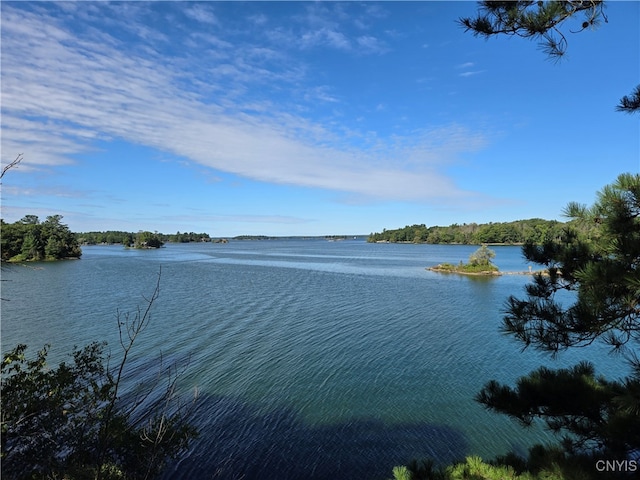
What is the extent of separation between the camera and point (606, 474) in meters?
4.10

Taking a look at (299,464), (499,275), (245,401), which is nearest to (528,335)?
(299,464)

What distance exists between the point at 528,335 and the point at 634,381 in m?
1.15

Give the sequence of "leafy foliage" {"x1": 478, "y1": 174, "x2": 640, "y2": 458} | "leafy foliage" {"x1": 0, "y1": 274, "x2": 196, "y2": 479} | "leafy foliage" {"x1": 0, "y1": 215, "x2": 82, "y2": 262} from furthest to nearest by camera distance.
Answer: "leafy foliage" {"x1": 0, "y1": 215, "x2": 82, "y2": 262} < "leafy foliage" {"x1": 0, "y1": 274, "x2": 196, "y2": 479} < "leafy foliage" {"x1": 478, "y1": 174, "x2": 640, "y2": 458}

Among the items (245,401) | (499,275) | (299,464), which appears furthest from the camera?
(499,275)

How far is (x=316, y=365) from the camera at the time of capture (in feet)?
53.3

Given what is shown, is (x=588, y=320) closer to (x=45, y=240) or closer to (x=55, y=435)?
(x=55, y=435)

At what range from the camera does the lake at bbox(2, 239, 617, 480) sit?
10.1m

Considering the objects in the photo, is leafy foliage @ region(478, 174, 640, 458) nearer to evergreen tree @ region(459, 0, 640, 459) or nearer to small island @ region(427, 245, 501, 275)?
evergreen tree @ region(459, 0, 640, 459)

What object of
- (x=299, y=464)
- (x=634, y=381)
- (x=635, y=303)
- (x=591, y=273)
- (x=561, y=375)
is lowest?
(x=299, y=464)

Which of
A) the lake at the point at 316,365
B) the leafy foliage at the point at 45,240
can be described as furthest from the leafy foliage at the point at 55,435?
the leafy foliage at the point at 45,240

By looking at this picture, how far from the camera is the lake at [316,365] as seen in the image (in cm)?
1011

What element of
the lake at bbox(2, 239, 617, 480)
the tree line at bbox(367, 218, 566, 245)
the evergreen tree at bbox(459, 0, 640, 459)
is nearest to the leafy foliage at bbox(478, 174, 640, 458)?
the evergreen tree at bbox(459, 0, 640, 459)

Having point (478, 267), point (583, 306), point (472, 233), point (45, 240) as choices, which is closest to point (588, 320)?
point (583, 306)

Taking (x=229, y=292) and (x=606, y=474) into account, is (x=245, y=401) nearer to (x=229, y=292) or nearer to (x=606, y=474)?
(x=606, y=474)
